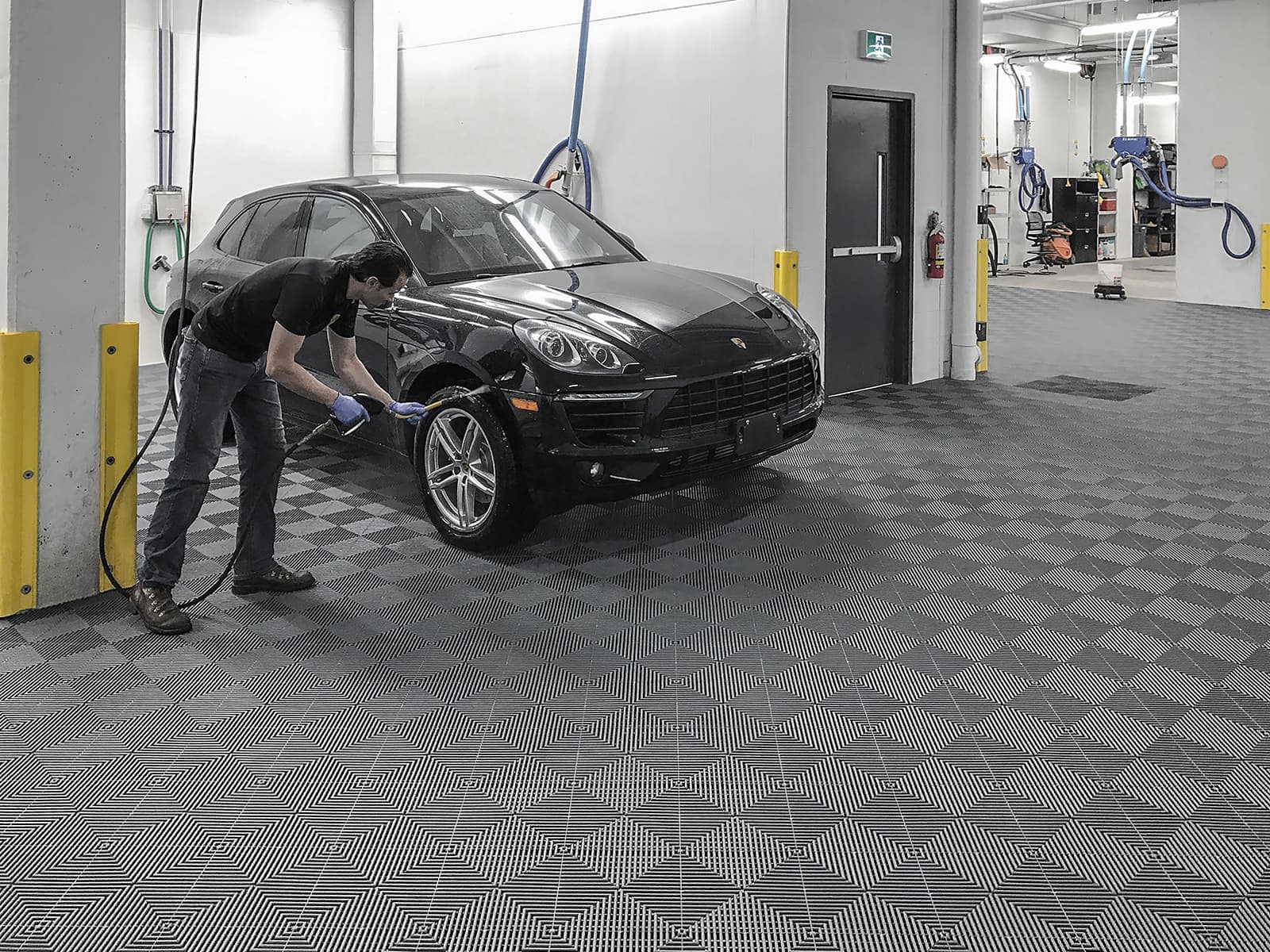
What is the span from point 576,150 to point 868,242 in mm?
2328

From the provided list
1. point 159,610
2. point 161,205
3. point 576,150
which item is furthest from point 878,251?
point 159,610

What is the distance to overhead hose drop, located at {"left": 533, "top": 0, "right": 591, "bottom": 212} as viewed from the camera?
30.0 feet

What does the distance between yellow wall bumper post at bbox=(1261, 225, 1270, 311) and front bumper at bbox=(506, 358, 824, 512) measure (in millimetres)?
11667

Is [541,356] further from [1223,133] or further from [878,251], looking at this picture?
[1223,133]

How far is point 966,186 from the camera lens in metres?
9.66

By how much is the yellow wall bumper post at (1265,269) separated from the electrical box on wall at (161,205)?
1177cm

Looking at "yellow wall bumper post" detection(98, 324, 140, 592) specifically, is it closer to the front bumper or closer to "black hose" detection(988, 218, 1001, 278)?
the front bumper

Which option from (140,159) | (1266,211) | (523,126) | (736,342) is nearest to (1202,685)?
(736,342)

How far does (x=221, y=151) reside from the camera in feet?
34.6

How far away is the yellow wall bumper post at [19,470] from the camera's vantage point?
14.1 ft

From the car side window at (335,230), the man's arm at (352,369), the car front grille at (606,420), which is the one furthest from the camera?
the car side window at (335,230)

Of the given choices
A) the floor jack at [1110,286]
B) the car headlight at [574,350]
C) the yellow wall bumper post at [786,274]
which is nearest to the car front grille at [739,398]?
the car headlight at [574,350]

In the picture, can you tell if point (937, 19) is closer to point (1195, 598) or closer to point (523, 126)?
point (523, 126)

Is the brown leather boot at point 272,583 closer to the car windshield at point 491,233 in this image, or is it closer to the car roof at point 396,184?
the car windshield at point 491,233
